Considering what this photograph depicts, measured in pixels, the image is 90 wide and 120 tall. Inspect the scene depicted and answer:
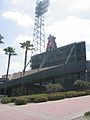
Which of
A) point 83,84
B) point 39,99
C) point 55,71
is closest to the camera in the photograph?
point 39,99

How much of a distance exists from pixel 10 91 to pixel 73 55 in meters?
23.5

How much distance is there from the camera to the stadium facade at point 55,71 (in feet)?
242

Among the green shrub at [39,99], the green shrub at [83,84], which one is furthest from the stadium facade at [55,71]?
the green shrub at [39,99]

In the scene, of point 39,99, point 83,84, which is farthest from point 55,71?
point 39,99

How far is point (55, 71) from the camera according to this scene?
74.4m

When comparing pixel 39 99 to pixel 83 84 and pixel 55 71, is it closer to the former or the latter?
pixel 83 84

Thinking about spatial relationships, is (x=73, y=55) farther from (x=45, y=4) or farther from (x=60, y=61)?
(x=45, y=4)

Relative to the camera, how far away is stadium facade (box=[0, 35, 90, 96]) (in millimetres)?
73812

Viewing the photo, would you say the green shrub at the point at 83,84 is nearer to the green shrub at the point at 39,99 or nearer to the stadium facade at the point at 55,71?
the stadium facade at the point at 55,71

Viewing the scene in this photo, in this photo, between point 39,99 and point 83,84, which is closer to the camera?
point 39,99

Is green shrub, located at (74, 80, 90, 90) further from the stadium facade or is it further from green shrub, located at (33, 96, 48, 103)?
green shrub, located at (33, 96, 48, 103)

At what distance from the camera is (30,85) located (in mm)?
86875

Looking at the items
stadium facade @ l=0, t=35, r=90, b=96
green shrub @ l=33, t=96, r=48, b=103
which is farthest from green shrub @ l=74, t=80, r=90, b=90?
green shrub @ l=33, t=96, r=48, b=103

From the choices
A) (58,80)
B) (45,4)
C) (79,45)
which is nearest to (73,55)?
(79,45)
